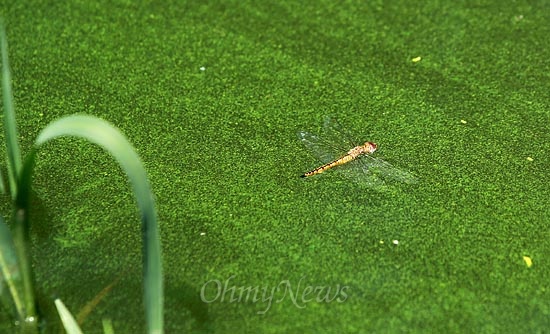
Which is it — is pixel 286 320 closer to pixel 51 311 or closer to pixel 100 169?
pixel 51 311

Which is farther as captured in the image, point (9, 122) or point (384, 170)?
point (384, 170)

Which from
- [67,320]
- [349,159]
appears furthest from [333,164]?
[67,320]

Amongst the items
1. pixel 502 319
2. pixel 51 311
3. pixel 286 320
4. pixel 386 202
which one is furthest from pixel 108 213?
pixel 502 319

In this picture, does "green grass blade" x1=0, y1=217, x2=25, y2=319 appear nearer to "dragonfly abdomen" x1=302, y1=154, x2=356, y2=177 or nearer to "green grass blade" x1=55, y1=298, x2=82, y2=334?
"green grass blade" x1=55, y1=298, x2=82, y2=334

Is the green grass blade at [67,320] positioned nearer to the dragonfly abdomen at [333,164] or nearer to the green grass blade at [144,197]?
the green grass blade at [144,197]

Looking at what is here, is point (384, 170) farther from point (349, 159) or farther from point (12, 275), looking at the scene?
point (12, 275)

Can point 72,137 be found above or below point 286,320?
above
